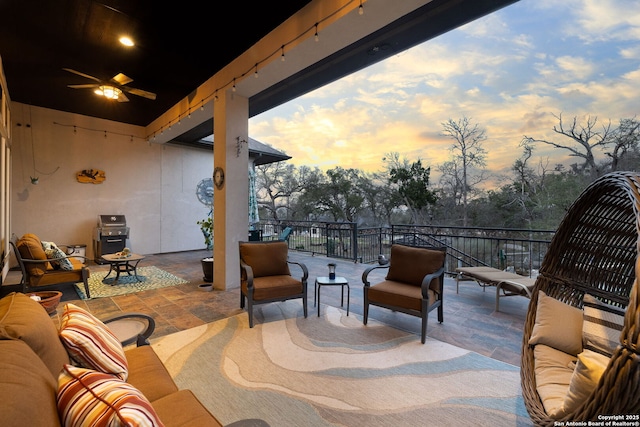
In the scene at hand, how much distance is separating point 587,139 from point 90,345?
405 inches

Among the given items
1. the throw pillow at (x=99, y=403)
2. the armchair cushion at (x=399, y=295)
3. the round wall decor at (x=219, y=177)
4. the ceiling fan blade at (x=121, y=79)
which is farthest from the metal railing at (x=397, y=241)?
the throw pillow at (x=99, y=403)

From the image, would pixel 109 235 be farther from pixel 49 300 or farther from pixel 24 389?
pixel 24 389

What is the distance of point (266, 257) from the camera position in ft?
11.8

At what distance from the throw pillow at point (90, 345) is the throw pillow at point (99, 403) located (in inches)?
14.9

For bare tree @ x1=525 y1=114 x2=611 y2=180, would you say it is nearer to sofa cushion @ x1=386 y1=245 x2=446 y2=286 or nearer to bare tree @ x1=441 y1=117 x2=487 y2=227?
bare tree @ x1=441 y1=117 x2=487 y2=227

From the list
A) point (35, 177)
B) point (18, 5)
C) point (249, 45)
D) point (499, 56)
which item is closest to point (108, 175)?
point (35, 177)

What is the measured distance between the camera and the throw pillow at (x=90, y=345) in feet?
3.89

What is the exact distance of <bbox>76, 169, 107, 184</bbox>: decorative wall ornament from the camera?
265 inches

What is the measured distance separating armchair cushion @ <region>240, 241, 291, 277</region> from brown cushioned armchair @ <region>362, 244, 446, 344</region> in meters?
1.14

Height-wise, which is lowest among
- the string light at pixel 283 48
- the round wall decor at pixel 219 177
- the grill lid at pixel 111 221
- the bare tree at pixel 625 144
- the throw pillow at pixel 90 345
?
the throw pillow at pixel 90 345

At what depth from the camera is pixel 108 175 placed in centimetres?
717

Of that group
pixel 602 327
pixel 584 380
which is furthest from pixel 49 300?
pixel 602 327

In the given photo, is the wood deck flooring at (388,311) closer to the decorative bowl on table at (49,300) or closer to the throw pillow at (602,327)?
the decorative bowl on table at (49,300)

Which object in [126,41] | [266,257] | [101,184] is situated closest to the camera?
[266,257]
